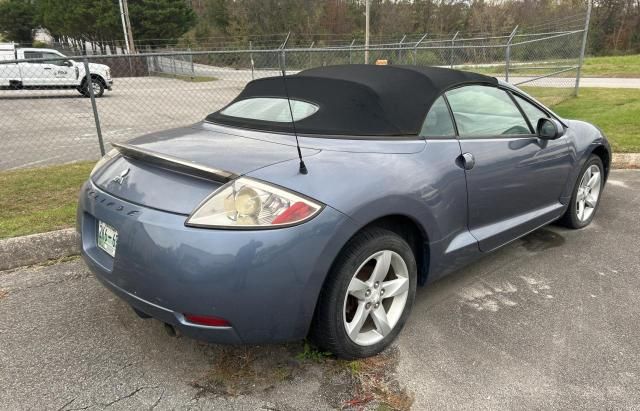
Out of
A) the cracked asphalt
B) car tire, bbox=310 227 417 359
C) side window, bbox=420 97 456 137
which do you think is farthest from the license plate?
side window, bbox=420 97 456 137

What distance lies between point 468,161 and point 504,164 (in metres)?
0.40

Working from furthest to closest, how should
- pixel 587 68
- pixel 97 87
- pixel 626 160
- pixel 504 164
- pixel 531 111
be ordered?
pixel 587 68 < pixel 97 87 < pixel 626 160 < pixel 531 111 < pixel 504 164

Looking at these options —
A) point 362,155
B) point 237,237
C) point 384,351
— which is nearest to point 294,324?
point 237,237

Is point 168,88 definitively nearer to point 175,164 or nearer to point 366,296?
point 175,164

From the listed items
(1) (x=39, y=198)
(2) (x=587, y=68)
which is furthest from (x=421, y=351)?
(2) (x=587, y=68)

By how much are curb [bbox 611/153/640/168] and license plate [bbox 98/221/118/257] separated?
6367 millimetres

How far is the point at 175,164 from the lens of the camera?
2.30m

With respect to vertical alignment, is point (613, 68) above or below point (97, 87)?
below

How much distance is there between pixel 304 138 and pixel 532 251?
230cm

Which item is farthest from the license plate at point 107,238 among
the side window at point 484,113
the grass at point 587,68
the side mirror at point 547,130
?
the grass at point 587,68

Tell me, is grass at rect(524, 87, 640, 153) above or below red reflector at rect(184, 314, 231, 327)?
below

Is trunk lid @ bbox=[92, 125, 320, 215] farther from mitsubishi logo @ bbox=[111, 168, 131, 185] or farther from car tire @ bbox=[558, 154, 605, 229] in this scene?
car tire @ bbox=[558, 154, 605, 229]

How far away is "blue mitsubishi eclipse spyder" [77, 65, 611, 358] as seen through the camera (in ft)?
6.66

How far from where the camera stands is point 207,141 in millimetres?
2645
